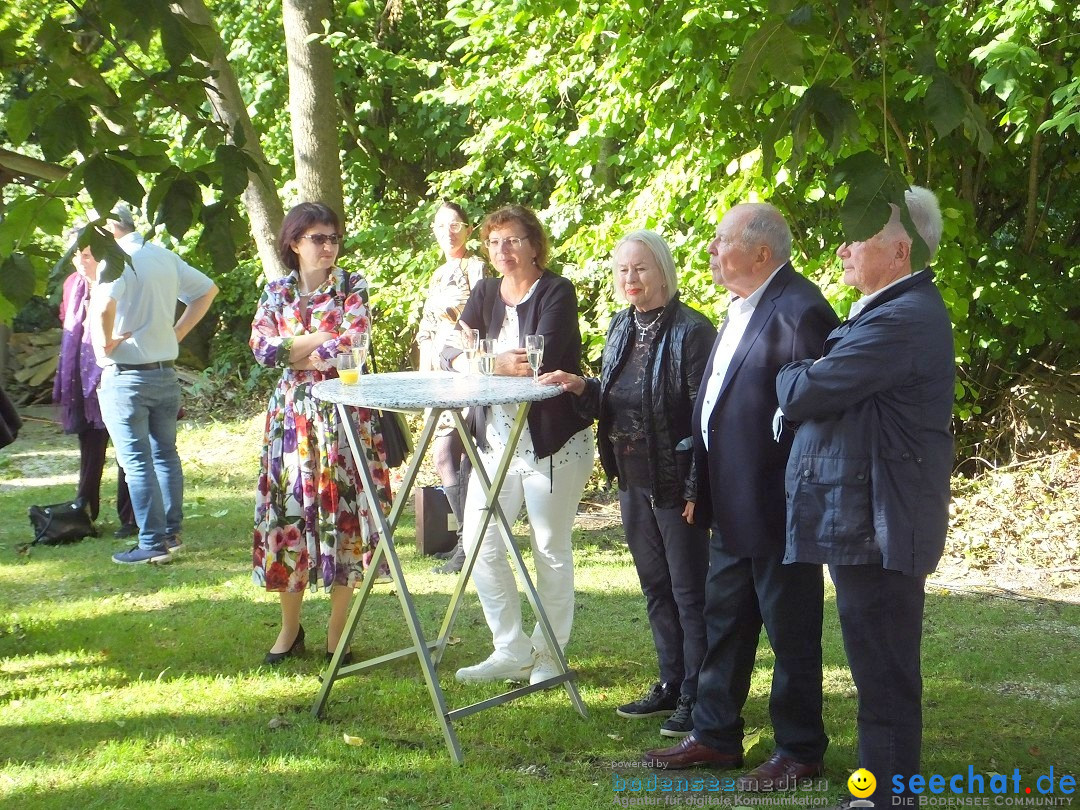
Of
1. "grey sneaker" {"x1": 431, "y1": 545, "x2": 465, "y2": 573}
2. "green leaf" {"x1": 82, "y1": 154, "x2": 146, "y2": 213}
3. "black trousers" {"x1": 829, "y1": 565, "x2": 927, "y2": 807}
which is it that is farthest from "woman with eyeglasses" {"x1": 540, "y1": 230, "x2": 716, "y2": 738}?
"grey sneaker" {"x1": 431, "y1": 545, "x2": 465, "y2": 573}

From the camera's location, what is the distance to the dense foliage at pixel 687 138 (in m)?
2.60

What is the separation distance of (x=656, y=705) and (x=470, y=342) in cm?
157

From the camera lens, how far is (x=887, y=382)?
311cm

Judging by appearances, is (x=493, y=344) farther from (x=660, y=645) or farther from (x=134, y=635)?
(x=134, y=635)

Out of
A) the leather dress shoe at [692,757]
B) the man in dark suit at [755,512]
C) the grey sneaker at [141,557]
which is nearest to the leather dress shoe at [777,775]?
the man in dark suit at [755,512]

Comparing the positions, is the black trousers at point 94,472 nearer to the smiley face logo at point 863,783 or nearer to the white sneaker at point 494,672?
the white sneaker at point 494,672

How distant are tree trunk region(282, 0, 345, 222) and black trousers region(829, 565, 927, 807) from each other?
22.2 ft

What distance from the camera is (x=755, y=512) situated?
11.9ft

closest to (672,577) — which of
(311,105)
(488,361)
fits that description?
(488,361)

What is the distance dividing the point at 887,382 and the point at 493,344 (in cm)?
169

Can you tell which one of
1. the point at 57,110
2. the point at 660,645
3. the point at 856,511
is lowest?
the point at 660,645

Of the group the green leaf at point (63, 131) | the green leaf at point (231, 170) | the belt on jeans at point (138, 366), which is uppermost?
the green leaf at point (63, 131)

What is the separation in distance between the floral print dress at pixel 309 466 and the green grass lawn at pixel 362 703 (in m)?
0.51

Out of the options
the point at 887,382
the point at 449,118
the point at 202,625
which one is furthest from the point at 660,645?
the point at 449,118
